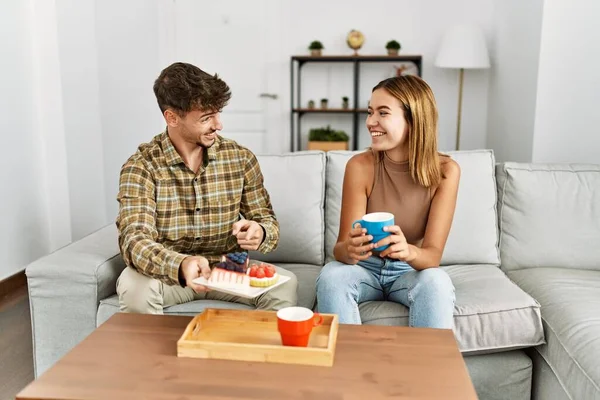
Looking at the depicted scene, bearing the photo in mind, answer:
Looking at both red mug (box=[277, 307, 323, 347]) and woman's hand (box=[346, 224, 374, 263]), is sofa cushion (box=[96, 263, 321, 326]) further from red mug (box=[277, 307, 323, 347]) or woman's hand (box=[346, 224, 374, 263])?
red mug (box=[277, 307, 323, 347])

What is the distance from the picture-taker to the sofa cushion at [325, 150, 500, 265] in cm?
243

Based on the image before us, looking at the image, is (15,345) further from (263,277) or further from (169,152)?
(263,277)

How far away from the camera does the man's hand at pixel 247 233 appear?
1.97 metres

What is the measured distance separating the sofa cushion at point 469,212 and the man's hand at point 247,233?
1.79 feet

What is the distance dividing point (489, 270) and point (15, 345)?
1905mm

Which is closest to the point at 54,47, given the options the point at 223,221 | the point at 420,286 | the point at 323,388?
the point at 223,221

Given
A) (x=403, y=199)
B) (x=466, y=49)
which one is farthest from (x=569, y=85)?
(x=403, y=199)

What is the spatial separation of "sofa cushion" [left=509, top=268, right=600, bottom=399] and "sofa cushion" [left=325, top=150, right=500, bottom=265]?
157 millimetres

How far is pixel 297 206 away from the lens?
2475 mm

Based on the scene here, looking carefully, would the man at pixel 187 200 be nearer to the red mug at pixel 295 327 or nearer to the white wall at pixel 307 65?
the red mug at pixel 295 327

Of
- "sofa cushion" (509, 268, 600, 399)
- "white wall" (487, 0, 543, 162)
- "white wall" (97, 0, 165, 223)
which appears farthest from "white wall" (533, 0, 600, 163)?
"white wall" (97, 0, 165, 223)

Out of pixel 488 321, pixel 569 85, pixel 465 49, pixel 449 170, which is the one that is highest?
pixel 465 49

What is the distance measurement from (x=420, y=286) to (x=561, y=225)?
32.3 inches

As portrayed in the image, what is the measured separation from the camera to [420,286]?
1.91 meters
